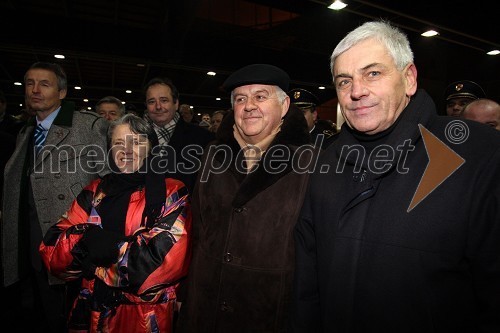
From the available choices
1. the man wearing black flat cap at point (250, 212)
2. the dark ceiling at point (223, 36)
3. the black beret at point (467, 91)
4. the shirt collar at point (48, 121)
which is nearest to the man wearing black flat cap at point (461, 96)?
the black beret at point (467, 91)

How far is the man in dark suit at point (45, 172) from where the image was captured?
2.40 meters

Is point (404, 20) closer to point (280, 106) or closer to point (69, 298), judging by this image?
point (280, 106)

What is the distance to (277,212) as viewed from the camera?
158cm

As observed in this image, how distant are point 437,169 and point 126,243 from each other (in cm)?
156

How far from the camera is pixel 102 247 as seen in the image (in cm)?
161

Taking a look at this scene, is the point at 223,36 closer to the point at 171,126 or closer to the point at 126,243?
the point at 171,126

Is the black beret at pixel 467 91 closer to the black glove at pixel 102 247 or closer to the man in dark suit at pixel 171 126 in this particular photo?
the man in dark suit at pixel 171 126

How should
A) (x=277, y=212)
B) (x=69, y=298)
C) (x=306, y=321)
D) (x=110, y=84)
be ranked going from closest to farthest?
1. (x=306, y=321)
2. (x=277, y=212)
3. (x=69, y=298)
4. (x=110, y=84)

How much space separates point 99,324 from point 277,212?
1237 millimetres

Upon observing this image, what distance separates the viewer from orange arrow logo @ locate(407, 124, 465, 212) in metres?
1.04

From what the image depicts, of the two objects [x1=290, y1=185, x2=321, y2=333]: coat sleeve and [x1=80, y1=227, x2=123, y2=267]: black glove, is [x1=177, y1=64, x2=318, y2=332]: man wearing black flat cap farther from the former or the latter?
[x1=80, y1=227, x2=123, y2=267]: black glove

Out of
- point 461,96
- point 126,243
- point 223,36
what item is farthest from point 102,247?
point 223,36

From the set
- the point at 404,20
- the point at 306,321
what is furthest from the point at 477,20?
the point at 306,321

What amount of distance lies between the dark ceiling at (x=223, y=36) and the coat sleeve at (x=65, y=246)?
176 inches
